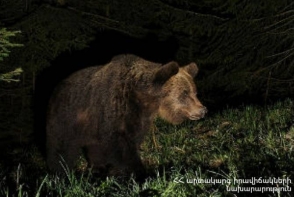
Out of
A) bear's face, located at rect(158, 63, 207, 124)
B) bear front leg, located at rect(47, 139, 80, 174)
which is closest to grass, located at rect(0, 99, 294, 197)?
bear front leg, located at rect(47, 139, 80, 174)

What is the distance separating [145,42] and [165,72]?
4.36m

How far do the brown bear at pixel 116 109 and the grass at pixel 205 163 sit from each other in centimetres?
42

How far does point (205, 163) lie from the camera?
5738 millimetres

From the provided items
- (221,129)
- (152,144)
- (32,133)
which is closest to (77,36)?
(32,133)

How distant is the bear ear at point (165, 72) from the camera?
5.96 m

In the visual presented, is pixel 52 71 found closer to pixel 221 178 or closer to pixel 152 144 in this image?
pixel 152 144

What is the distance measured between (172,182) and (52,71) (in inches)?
255

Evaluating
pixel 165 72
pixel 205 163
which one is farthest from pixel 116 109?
pixel 205 163

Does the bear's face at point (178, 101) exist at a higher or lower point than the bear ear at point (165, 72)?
lower

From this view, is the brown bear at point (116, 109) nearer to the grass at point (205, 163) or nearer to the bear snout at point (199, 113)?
the bear snout at point (199, 113)

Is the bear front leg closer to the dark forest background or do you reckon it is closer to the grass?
the grass

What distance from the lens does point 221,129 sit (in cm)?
761

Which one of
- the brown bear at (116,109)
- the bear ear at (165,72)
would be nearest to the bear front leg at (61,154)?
the brown bear at (116,109)

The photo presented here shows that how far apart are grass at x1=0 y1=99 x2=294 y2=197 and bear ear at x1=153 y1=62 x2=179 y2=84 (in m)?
1.07
